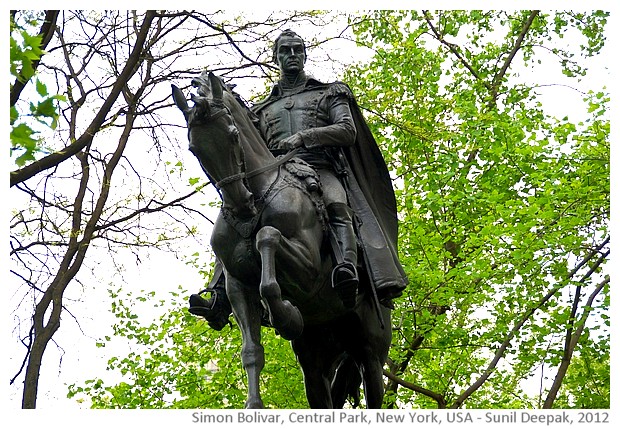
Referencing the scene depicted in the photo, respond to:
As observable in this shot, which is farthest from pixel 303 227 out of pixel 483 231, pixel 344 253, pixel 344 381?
pixel 483 231

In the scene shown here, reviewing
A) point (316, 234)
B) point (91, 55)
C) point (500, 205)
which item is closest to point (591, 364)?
point (500, 205)

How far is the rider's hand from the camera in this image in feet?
31.0

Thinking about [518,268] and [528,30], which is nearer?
[518,268]

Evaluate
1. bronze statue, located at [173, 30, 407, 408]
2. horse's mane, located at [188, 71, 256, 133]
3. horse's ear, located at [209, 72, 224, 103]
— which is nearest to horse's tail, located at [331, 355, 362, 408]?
bronze statue, located at [173, 30, 407, 408]

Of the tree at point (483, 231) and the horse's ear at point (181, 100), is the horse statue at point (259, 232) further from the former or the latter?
the tree at point (483, 231)

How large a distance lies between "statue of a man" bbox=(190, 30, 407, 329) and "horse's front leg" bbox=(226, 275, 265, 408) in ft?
1.34

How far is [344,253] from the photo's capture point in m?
9.07

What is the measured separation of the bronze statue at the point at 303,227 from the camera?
8.50 metres

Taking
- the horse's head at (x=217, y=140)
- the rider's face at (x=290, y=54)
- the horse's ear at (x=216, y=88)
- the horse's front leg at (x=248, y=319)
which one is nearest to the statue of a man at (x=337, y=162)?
the rider's face at (x=290, y=54)

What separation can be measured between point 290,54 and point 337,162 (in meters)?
1.00

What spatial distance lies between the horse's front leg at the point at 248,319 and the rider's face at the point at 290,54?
206 centimetres

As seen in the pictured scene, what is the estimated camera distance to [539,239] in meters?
17.2

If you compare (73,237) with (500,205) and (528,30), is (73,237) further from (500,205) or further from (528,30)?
(528,30)

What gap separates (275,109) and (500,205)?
8371mm
